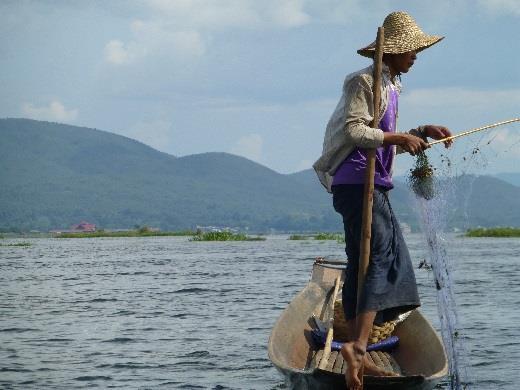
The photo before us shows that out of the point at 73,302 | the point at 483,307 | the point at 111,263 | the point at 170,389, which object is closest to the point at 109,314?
the point at 73,302

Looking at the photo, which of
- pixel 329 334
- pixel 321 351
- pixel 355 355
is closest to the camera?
pixel 355 355

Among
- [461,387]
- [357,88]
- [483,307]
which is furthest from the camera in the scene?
[483,307]

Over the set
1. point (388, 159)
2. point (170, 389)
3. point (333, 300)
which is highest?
point (388, 159)

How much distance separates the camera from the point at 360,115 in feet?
23.6

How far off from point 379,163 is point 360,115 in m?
0.52

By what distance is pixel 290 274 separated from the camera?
3008 cm

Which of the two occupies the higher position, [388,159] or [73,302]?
[388,159]

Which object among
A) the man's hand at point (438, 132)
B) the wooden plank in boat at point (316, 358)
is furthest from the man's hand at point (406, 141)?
the wooden plank in boat at point (316, 358)

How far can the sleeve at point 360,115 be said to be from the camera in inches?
281

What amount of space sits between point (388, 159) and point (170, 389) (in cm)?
441

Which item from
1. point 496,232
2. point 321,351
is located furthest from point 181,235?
point 321,351

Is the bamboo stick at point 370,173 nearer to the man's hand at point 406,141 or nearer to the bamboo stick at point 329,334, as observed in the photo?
the man's hand at point 406,141

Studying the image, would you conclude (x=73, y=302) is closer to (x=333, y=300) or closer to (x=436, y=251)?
(x=333, y=300)

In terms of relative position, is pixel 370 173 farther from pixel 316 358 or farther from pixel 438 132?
pixel 316 358
